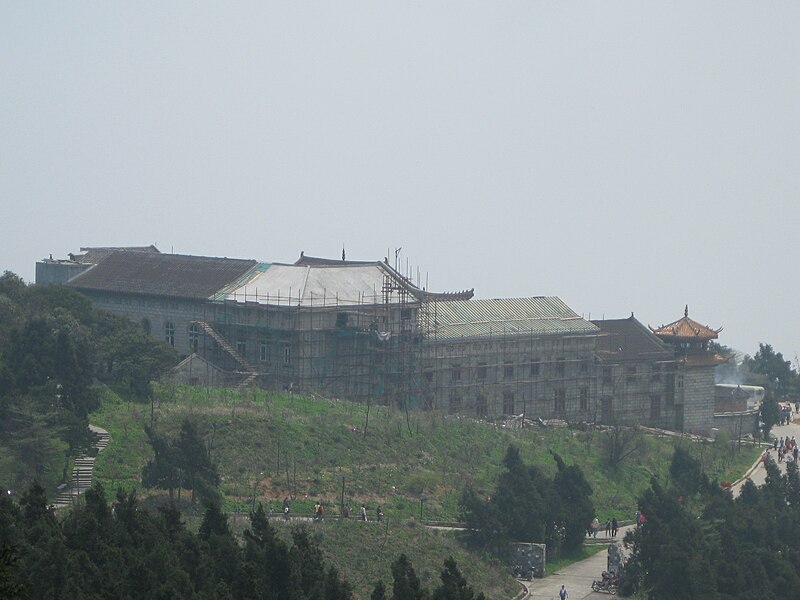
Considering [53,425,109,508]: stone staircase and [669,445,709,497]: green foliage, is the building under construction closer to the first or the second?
[669,445,709,497]: green foliage

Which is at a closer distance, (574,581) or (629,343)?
(574,581)

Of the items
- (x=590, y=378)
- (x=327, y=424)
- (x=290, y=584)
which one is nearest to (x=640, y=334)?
(x=590, y=378)

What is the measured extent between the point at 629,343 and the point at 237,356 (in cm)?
2072

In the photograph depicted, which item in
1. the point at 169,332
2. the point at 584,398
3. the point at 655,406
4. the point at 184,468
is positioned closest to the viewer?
the point at 184,468

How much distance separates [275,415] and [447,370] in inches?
696

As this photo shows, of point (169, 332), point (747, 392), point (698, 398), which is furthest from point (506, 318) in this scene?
point (747, 392)

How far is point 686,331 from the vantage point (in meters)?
93.4

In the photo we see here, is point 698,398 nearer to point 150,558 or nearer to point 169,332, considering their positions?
point 169,332

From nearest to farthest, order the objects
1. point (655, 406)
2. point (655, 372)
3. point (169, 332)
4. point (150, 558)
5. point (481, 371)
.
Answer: point (150, 558) < point (481, 371) < point (169, 332) < point (655, 372) < point (655, 406)

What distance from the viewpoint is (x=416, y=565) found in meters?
55.5

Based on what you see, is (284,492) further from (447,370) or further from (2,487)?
(447,370)

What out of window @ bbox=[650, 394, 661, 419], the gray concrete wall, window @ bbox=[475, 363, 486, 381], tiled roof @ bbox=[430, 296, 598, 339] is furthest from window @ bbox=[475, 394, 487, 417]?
the gray concrete wall

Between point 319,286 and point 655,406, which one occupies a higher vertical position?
point 319,286

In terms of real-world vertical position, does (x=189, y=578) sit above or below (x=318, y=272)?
below
